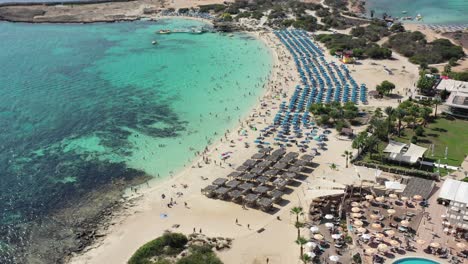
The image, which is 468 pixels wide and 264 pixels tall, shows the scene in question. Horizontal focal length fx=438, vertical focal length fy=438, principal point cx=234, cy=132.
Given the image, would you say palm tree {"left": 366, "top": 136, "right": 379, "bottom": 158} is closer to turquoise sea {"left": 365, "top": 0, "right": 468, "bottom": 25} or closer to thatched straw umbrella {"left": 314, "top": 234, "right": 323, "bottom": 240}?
thatched straw umbrella {"left": 314, "top": 234, "right": 323, "bottom": 240}

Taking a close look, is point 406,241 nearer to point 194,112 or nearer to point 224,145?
point 224,145

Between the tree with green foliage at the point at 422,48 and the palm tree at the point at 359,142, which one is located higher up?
the tree with green foliage at the point at 422,48

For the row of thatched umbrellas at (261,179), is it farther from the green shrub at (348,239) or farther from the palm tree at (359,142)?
the green shrub at (348,239)

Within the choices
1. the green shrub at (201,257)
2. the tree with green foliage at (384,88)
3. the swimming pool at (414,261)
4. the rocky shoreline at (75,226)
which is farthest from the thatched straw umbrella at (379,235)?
the tree with green foliage at (384,88)

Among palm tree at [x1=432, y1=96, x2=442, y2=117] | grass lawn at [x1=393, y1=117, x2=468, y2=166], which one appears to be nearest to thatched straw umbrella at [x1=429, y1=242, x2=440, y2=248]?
grass lawn at [x1=393, y1=117, x2=468, y2=166]

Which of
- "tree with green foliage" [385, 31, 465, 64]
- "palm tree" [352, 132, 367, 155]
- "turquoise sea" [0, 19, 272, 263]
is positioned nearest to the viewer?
"turquoise sea" [0, 19, 272, 263]

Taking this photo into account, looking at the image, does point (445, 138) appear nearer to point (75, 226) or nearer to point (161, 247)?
point (161, 247)

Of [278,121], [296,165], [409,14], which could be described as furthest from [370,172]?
[409,14]
